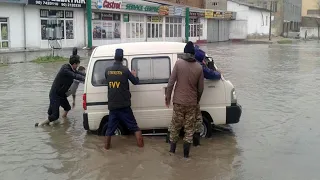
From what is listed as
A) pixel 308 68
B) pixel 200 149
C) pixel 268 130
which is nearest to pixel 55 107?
pixel 200 149

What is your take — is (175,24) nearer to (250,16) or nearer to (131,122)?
(250,16)

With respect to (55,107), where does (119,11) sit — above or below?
above

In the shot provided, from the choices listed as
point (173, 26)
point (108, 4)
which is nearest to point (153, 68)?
Answer: point (108, 4)

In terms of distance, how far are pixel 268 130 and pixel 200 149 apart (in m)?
1.96

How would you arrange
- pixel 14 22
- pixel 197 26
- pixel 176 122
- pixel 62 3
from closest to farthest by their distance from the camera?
pixel 176 122 → pixel 14 22 → pixel 62 3 → pixel 197 26

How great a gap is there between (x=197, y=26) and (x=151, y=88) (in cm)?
4584

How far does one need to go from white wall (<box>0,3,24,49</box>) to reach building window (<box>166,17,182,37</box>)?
797 inches

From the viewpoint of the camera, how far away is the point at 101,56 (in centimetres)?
726

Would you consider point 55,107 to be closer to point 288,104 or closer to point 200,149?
point 200,149

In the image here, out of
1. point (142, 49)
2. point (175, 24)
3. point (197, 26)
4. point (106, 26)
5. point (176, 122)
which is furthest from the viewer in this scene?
point (197, 26)

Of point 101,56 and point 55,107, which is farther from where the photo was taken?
point 55,107

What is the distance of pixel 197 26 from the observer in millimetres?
52062

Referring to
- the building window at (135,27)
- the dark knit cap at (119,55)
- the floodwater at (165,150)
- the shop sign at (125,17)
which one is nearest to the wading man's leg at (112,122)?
the floodwater at (165,150)

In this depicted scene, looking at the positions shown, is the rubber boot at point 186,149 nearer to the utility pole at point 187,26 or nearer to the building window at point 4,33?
the building window at point 4,33
